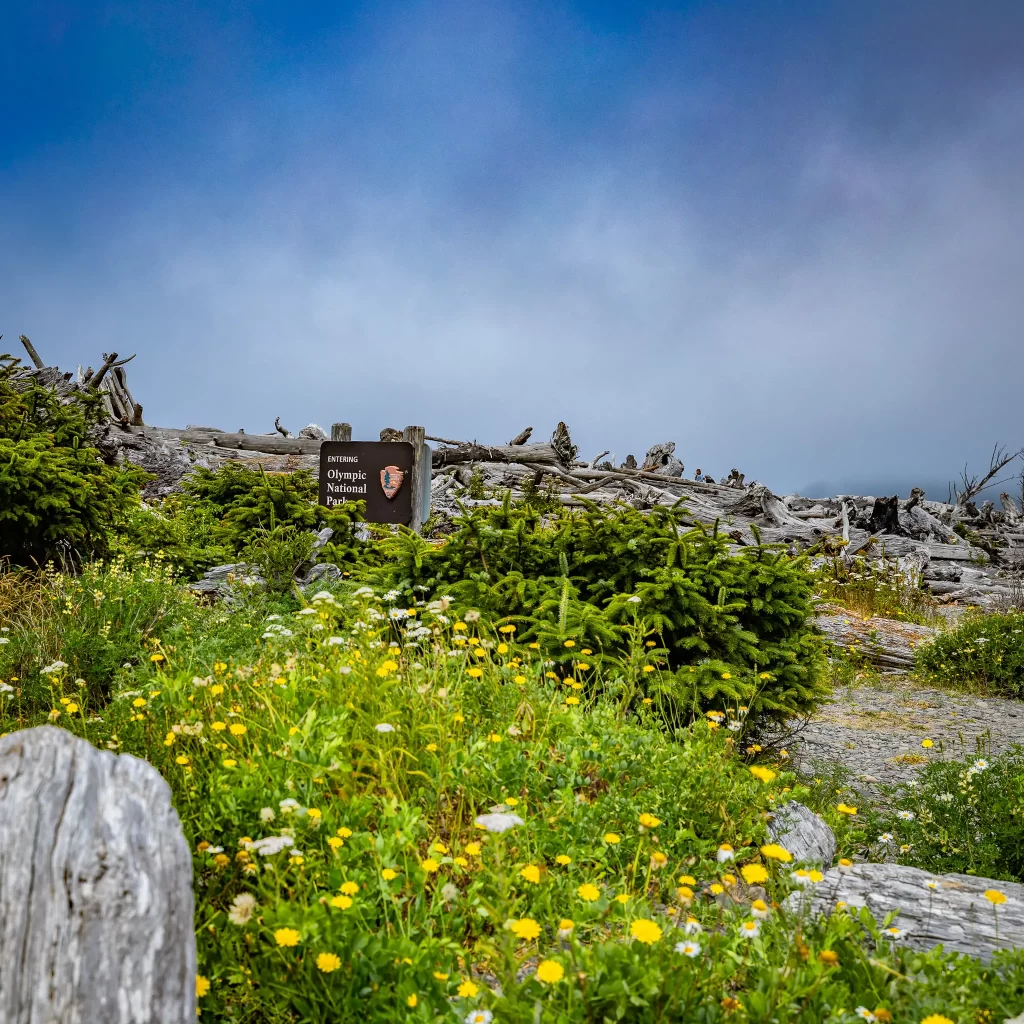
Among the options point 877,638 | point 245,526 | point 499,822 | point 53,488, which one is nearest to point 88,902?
point 499,822

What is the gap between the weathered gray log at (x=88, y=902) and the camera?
5.44 ft

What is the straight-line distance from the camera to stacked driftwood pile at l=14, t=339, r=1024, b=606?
17.2m

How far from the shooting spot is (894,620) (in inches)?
518

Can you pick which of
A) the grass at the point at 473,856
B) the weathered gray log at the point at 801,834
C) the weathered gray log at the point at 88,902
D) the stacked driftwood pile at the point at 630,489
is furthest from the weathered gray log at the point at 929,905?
the stacked driftwood pile at the point at 630,489

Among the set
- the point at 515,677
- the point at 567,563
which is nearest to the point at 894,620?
the point at 567,563

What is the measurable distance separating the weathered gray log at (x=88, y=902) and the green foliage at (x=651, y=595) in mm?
3359

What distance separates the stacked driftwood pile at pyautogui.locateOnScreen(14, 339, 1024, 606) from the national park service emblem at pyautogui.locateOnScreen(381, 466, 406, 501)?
4.51 meters

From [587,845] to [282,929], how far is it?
1274 mm

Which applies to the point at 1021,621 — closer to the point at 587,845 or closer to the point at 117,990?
the point at 587,845

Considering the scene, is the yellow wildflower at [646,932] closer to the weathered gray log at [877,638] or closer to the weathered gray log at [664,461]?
the weathered gray log at [877,638]

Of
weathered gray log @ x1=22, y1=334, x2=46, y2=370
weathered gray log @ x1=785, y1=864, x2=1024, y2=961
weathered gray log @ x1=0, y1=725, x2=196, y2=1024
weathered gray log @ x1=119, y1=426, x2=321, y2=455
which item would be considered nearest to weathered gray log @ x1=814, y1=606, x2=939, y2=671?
weathered gray log @ x1=785, y1=864, x2=1024, y2=961

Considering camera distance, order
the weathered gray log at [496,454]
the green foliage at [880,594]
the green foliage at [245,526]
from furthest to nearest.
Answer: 1. the weathered gray log at [496,454]
2. the green foliage at [880,594]
3. the green foliage at [245,526]

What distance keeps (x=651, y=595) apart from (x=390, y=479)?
20.8 ft

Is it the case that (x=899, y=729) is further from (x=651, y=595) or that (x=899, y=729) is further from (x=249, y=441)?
(x=249, y=441)
